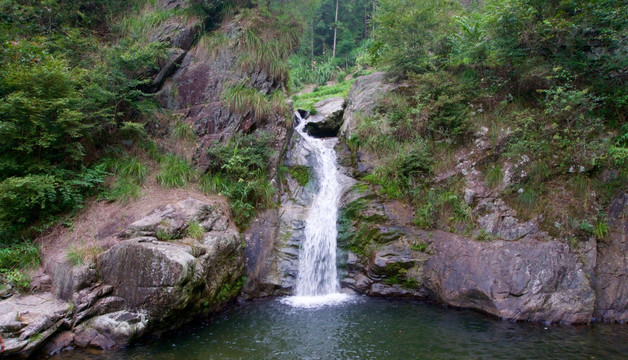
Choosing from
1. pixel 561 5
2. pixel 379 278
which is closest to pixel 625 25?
pixel 561 5

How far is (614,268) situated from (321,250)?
6.92 metres

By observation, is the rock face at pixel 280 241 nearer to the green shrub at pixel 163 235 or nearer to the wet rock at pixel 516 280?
the green shrub at pixel 163 235

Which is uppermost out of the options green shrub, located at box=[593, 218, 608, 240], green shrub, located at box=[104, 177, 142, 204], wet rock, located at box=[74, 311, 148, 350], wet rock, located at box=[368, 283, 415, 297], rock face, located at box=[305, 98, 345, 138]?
rock face, located at box=[305, 98, 345, 138]

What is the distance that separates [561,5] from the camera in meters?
8.27

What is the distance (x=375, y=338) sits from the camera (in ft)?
21.2

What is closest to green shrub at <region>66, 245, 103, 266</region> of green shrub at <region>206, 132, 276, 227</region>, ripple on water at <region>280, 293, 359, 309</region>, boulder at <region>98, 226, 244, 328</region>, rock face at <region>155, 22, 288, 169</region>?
boulder at <region>98, 226, 244, 328</region>

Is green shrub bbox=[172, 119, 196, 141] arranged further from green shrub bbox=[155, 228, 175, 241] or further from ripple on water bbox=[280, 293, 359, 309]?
ripple on water bbox=[280, 293, 359, 309]

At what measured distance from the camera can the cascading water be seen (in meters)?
8.78

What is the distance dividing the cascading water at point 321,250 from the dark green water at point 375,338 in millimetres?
989

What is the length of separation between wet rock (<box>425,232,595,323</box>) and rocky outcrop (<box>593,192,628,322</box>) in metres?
0.42

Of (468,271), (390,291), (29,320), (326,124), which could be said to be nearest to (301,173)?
(326,124)

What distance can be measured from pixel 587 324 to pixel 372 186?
593 cm

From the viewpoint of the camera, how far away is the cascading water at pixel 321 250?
28.8ft

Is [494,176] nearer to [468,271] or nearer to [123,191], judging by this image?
[468,271]
